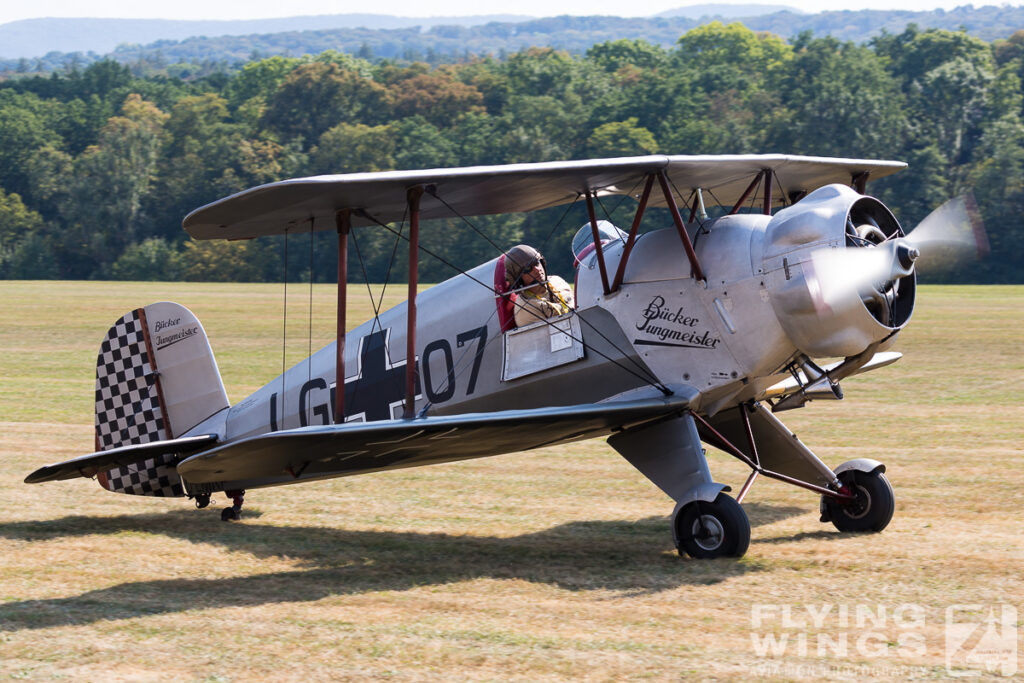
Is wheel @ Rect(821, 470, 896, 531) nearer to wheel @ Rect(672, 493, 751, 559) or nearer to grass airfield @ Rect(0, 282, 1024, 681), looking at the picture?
grass airfield @ Rect(0, 282, 1024, 681)

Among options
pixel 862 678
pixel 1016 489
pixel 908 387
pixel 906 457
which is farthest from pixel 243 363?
pixel 862 678

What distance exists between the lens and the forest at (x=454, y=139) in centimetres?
6519

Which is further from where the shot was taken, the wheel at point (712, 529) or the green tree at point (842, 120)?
the green tree at point (842, 120)

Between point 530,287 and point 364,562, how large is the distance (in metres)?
2.12

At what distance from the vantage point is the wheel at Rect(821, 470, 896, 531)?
795 cm

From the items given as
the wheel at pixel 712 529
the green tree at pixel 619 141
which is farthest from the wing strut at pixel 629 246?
the green tree at pixel 619 141

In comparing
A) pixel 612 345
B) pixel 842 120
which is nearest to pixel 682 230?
pixel 612 345

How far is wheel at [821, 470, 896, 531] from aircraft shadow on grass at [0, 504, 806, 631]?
1.79 ft

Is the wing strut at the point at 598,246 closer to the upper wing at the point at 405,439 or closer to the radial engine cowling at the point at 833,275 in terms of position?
the upper wing at the point at 405,439

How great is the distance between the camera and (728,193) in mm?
9297

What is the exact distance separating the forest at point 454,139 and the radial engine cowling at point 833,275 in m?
44.0

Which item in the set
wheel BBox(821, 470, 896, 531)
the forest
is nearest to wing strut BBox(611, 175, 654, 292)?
wheel BBox(821, 470, 896, 531)

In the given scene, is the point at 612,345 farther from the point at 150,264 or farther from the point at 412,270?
the point at 150,264

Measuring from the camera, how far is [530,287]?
805 cm
